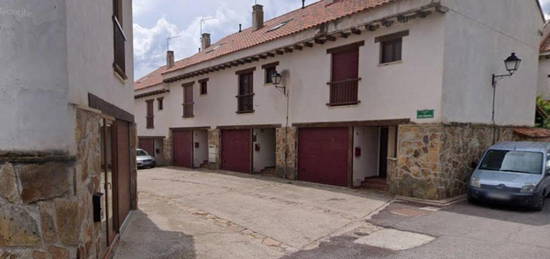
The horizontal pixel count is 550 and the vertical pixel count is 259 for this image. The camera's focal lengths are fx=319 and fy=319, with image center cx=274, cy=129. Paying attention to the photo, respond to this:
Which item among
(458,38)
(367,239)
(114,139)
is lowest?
(367,239)

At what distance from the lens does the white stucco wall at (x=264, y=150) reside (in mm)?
15398

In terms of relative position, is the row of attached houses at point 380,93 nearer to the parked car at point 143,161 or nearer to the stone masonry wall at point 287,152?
the stone masonry wall at point 287,152

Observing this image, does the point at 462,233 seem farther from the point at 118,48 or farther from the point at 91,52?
the point at 118,48

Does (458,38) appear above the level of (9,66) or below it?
above

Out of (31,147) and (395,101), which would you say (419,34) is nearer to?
(395,101)

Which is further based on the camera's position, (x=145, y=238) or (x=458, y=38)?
(x=458, y=38)

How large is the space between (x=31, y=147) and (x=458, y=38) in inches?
413

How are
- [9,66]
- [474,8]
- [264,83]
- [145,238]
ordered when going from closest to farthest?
[9,66] < [145,238] < [474,8] < [264,83]

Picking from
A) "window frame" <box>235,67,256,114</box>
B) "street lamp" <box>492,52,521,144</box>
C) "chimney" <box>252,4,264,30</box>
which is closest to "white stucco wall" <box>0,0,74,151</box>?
"street lamp" <box>492,52,521,144</box>

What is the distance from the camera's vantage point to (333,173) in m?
11.9

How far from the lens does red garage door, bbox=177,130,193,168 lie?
19.0 meters

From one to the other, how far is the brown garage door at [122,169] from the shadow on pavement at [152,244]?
36cm

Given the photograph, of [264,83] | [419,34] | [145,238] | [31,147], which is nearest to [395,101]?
[419,34]

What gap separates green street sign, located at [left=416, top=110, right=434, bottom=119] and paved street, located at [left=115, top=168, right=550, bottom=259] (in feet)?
8.38
